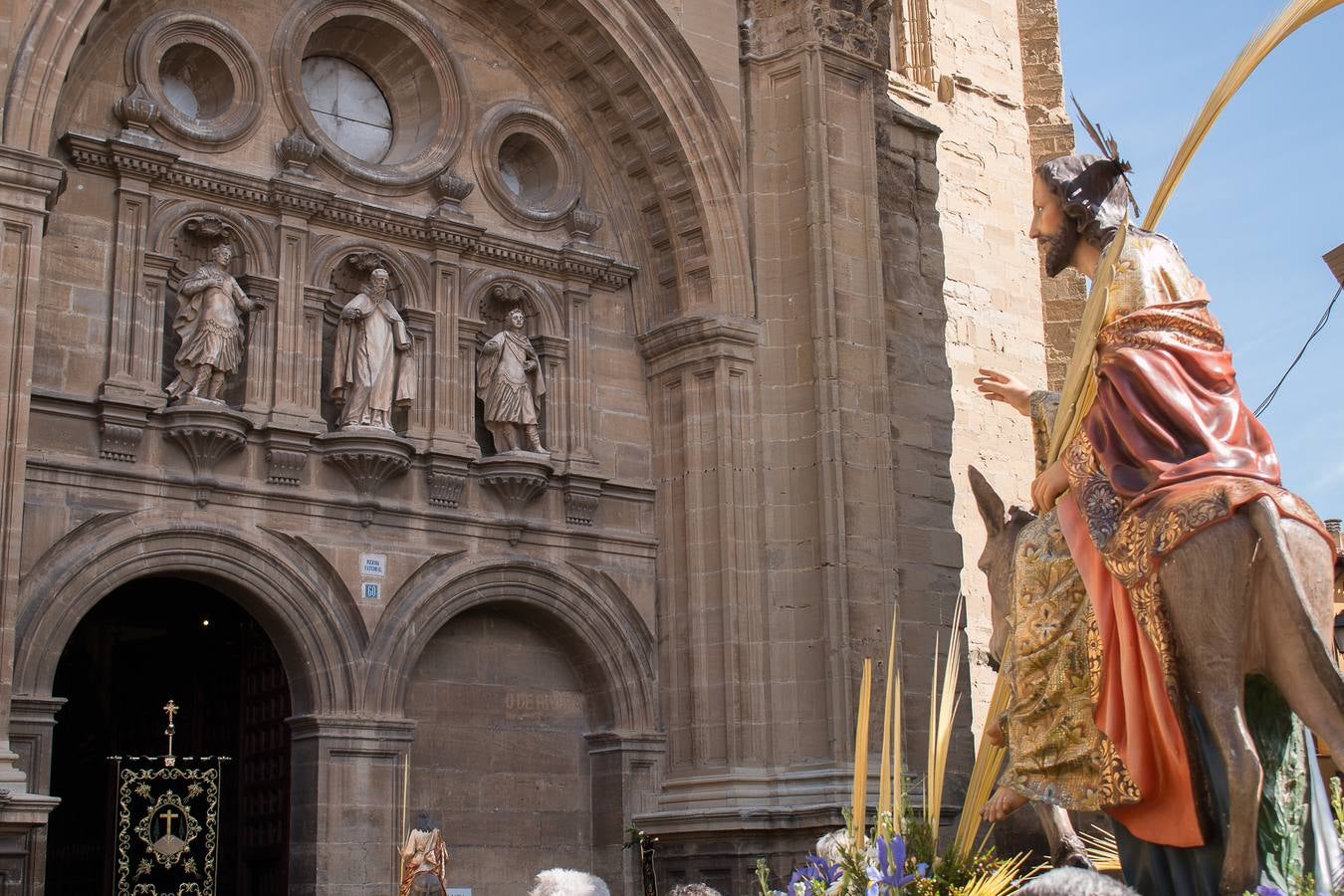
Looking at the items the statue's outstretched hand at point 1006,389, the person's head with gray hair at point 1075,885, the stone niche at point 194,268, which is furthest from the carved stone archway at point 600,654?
the person's head with gray hair at point 1075,885

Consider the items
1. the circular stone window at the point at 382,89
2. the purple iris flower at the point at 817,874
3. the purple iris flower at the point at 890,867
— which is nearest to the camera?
the purple iris flower at the point at 890,867

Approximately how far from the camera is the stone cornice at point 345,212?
13547 millimetres

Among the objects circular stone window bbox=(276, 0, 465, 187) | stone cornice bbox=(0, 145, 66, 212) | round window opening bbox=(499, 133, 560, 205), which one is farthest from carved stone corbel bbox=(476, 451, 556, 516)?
stone cornice bbox=(0, 145, 66, 212)

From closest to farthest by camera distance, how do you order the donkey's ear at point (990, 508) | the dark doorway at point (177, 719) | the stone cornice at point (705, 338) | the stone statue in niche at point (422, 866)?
the donkey's ear at point (990, 508) < the stone statue in niche at point (422, 866) < the dark doorway at point (177, 719) < the stone cornice at point (705, 338)

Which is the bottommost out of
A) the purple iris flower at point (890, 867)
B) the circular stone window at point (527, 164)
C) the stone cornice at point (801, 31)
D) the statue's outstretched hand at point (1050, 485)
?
the purple iris flower at point (890, 867)

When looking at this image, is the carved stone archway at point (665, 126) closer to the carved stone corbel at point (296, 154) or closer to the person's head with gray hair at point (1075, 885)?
the carved stone corbel at point (296, 154)

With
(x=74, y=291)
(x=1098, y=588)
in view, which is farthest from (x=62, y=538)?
(x=1098, y=588)

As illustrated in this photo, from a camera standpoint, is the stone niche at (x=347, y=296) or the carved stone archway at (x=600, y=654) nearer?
the stone niche at (x=347, y=296)

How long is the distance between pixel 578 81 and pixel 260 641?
6.29 m

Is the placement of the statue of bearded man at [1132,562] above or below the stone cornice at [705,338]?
below

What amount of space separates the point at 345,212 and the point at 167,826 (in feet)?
17.6

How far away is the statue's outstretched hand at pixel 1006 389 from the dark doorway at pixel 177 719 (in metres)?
9.14

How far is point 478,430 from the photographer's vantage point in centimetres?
1555

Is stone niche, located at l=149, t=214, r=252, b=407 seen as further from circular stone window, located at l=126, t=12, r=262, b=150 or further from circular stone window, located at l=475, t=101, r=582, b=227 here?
circular stone window, located at l=475, t=101, r=582, b=227
